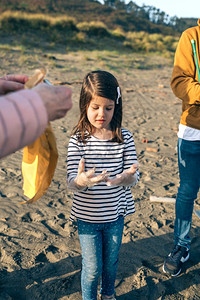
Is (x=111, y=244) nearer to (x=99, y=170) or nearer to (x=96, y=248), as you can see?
(x=96, y=248)

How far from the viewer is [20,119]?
1018mm

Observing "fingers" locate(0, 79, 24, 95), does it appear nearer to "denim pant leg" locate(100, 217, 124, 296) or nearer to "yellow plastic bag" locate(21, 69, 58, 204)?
"yellow plastic bag" locate(21, 69, 58, 204)

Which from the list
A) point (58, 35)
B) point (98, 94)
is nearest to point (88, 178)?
point (98, 94)

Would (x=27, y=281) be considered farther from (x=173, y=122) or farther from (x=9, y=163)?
(x=173, y=122)

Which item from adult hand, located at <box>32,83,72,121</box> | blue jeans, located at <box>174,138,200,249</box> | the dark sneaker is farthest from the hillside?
adult hand, located at <box>32,83,72,121</box>

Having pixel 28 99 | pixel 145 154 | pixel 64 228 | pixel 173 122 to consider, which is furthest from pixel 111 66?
pixel 28 99

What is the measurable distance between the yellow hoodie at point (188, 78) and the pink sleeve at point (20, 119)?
1786 millimetres

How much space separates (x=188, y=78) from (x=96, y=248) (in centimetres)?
163

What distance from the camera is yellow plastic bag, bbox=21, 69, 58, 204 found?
1.70 m

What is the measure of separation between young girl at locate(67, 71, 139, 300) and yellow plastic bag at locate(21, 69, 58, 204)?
0.79ft

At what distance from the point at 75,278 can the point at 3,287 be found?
25.8 inches

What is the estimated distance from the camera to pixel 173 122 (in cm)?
819

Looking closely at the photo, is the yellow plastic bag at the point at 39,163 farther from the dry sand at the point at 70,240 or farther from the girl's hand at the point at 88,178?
the dry sand at the point at 70,240

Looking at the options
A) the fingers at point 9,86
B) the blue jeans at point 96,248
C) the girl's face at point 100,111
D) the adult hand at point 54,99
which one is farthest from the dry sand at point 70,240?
the adult hand at point 54,99
